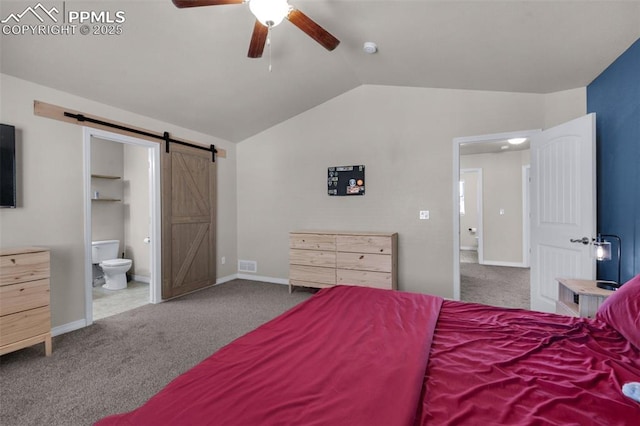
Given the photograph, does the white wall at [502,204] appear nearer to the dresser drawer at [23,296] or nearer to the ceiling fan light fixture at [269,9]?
the ceiling fan light fixture at [269,9]

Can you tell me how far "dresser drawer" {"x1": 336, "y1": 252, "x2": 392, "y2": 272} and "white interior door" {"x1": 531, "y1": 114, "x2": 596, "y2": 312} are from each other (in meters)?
1.63

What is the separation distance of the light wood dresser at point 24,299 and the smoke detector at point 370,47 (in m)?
3.45

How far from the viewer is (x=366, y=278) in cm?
369

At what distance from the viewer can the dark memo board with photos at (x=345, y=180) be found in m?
4.20

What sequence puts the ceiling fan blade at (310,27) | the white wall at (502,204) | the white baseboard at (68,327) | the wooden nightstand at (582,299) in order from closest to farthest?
the ceiling fan blade at (310,27) < the wooden nightstand at (582,299) < the white baseboard at (68,327) < the white wall at (502,204)

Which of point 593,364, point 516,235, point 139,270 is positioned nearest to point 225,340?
point 593,364

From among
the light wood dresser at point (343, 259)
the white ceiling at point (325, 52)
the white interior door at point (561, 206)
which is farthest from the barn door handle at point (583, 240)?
the light wood dresser at point (343, 259)

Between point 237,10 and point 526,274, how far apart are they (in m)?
6.16

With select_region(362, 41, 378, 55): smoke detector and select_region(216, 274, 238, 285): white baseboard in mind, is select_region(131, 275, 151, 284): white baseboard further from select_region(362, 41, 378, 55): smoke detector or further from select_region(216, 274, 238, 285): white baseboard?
select_region(362, 41, 378, 55): smoke detector

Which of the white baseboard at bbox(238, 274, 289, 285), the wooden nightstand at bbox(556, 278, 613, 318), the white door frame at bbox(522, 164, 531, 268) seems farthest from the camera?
the white door frame at bbox(522, 164, 531, 268)

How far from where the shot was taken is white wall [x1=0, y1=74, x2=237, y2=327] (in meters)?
2.51

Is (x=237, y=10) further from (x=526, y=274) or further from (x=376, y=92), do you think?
(x=526, y=274)

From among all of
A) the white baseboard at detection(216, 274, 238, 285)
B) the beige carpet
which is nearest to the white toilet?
the white baseboard at detection(216, 274, 238, 285)

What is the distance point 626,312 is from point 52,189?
433 cm
